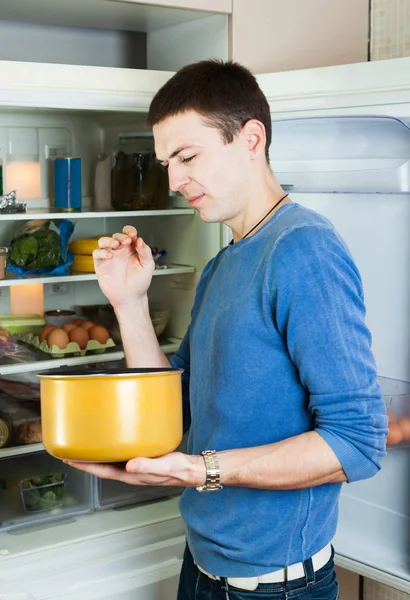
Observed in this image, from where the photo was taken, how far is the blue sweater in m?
1.08

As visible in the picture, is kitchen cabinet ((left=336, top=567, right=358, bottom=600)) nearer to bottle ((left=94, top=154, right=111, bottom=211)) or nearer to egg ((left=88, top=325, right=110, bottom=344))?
egg ((left=88, top=325, right=110, bottom=344))

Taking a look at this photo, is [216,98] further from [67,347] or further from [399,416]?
[67,347]

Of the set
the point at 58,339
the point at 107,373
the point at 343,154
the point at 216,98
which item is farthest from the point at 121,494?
the point at 216,98

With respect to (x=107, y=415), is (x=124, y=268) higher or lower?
higher

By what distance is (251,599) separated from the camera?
1194 mm

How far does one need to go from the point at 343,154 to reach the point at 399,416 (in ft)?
1.82

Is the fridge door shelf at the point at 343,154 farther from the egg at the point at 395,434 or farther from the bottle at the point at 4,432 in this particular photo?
the bottle at the point at 4,432

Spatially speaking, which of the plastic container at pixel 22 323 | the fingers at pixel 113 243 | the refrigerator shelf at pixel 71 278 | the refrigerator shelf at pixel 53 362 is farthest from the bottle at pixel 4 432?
the fingers at pixel 113 243

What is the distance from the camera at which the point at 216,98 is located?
3.91 ft

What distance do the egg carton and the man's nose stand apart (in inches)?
34.4

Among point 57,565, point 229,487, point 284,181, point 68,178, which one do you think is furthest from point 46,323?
point 229,487

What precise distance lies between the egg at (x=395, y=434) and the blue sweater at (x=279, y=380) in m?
0.49

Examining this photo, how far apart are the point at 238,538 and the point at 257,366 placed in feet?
0.84

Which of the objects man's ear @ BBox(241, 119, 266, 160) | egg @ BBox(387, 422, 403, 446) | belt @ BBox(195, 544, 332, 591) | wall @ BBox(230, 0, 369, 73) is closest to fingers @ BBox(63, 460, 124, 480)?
belt @ BBox(195, 544, 332, 591)
